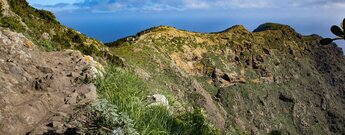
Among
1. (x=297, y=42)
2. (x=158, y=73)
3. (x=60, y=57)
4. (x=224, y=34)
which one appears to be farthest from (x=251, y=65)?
(x=60, y=57)

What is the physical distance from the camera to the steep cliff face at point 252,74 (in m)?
103

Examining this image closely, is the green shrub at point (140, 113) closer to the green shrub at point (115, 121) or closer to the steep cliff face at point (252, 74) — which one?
the green shrub at point (115, 121)

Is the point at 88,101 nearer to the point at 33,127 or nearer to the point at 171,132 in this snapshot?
the point at 33,127

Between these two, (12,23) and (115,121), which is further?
(12,23)

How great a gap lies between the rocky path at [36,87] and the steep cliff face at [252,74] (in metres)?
70.6

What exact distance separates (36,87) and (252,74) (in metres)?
137

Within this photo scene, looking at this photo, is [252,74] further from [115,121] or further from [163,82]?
[115,121]

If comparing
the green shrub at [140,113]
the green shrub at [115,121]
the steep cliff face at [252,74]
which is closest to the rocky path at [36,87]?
the green shrub at [140,113]

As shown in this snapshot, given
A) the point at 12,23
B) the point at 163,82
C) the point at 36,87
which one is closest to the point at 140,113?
the point at 36,87

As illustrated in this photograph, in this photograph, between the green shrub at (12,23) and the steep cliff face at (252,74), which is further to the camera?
the steep cliff face at (252,74)

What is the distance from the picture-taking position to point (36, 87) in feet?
45.8

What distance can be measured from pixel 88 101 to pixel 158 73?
80.1m

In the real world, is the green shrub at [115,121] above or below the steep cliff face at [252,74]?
above

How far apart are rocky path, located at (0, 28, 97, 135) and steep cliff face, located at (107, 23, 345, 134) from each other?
232 feet
